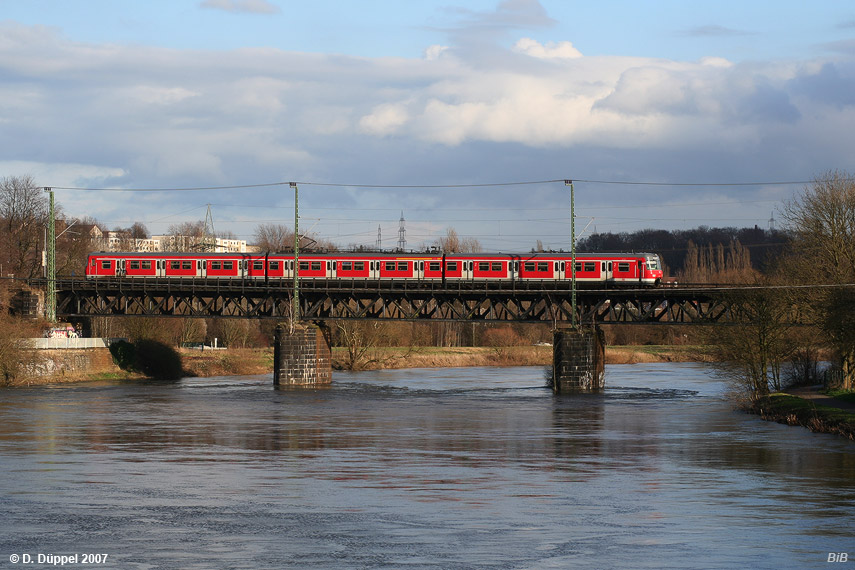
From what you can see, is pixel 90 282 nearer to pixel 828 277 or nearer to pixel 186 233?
pixel 828 277

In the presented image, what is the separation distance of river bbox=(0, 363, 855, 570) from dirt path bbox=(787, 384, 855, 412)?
365 cm

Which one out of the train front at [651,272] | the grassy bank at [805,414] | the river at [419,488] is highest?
the train front at [651,272]

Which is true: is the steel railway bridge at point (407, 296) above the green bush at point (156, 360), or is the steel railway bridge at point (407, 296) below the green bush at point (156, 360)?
above

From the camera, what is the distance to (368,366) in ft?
362

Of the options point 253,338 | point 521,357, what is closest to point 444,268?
point 521,357

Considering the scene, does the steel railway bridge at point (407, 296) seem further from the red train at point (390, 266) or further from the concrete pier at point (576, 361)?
the concrete pier at point (576, 361)

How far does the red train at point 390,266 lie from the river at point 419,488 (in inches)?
953

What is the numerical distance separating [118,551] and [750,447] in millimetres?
27321

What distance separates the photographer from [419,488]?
30672 millimetres

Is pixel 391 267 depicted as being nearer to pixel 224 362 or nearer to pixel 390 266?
pixel 390 266

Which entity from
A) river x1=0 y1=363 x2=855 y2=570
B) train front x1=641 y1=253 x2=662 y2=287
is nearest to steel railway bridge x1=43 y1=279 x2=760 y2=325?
train front x1=641 y1=253 x2=662 y2=287

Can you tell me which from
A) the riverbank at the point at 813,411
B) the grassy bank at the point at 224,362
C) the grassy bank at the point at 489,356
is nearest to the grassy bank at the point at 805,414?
the riverbank at the point at 813,411

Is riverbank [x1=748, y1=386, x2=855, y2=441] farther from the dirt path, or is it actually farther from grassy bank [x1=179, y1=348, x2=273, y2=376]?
grassy bank [x1=179, y1=348, x2=273, y2=376]

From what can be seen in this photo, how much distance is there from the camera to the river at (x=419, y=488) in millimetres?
21781
